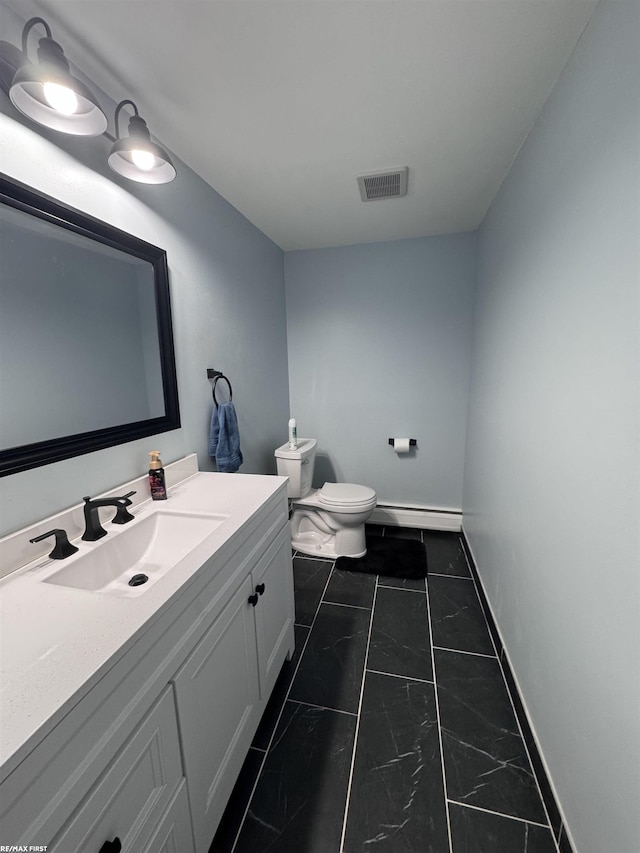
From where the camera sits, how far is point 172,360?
152 centimetres

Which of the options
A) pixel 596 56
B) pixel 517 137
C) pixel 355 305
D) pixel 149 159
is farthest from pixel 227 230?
pixel 596 56

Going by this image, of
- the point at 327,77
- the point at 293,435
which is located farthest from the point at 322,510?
the point at 327,77

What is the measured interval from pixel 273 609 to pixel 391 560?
1265 mm

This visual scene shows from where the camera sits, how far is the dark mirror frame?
94cm

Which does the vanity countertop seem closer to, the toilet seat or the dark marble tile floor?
the dark marble tile floor

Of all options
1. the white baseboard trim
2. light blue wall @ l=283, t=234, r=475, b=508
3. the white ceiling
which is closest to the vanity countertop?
the white ceiling

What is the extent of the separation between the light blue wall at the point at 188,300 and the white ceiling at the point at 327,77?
0.79 ft

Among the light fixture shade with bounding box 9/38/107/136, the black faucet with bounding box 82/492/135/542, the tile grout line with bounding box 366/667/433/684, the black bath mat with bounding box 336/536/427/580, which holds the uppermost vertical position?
the light fixture shade with bounding box 9/38/107/136

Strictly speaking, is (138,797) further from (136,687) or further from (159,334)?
(159,334)

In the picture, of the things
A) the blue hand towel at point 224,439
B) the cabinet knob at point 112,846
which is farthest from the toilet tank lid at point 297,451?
the cabinet knob at point 112,846

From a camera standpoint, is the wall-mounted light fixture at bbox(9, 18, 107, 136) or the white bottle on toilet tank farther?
the white bottle on toilet tank

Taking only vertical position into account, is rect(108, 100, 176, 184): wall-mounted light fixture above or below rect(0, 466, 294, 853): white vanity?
above

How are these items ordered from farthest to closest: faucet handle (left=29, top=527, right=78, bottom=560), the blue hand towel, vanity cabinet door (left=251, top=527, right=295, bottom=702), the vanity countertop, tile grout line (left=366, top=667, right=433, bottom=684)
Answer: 1. the blue hand towel
2. tile grout line (left=366, top=667, right=433, bottom=684)
3. vanity cabinet door (left=251, top=527, right=295, bottom=702)
4. faucet handle (left=29, top=527, right=78, bottom=560)
5. the vanity countertop

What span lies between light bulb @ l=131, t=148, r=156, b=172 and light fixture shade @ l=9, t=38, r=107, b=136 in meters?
0.15
